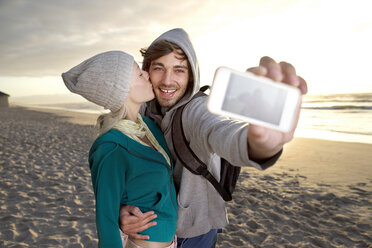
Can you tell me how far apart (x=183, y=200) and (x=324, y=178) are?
6.62 m

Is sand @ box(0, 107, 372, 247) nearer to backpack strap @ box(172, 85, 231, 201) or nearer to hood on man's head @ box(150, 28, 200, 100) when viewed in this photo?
backpack strap @ box(172, 85, 231, 201)

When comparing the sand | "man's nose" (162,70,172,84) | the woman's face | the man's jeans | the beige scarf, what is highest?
"man's nose" (162,70,172,84)

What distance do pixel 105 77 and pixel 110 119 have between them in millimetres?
291

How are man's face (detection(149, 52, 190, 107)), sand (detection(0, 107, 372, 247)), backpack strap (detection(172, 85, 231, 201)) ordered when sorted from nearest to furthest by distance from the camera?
backpack strap (detection(172, 85, 231, 201)) → man's face (detection(149, 52, 190, 107)) → sand (detection(0, 107, 372, 247))

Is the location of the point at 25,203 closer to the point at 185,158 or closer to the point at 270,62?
the point at 185,158

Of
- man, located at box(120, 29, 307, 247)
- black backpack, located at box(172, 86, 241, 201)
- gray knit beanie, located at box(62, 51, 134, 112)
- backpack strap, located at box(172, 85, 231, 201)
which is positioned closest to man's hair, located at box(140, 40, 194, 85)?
man, located at box(120, 29, 307, 247)

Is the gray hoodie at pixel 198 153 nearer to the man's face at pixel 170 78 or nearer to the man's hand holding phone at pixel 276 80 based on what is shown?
the man's face at pixel 170 78

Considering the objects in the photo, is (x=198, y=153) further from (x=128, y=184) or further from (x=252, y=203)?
(x=252, y=203)

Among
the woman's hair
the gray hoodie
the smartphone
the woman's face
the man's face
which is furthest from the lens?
the man's face

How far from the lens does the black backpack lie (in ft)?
4.99

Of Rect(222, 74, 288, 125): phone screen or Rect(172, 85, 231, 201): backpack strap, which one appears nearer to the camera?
Rect(222, 74, 288, 125): phone screen

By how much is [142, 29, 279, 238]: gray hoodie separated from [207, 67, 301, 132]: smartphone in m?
0.30

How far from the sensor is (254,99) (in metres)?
0.92

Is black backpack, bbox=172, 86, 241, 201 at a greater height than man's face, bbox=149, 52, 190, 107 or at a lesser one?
lesser
